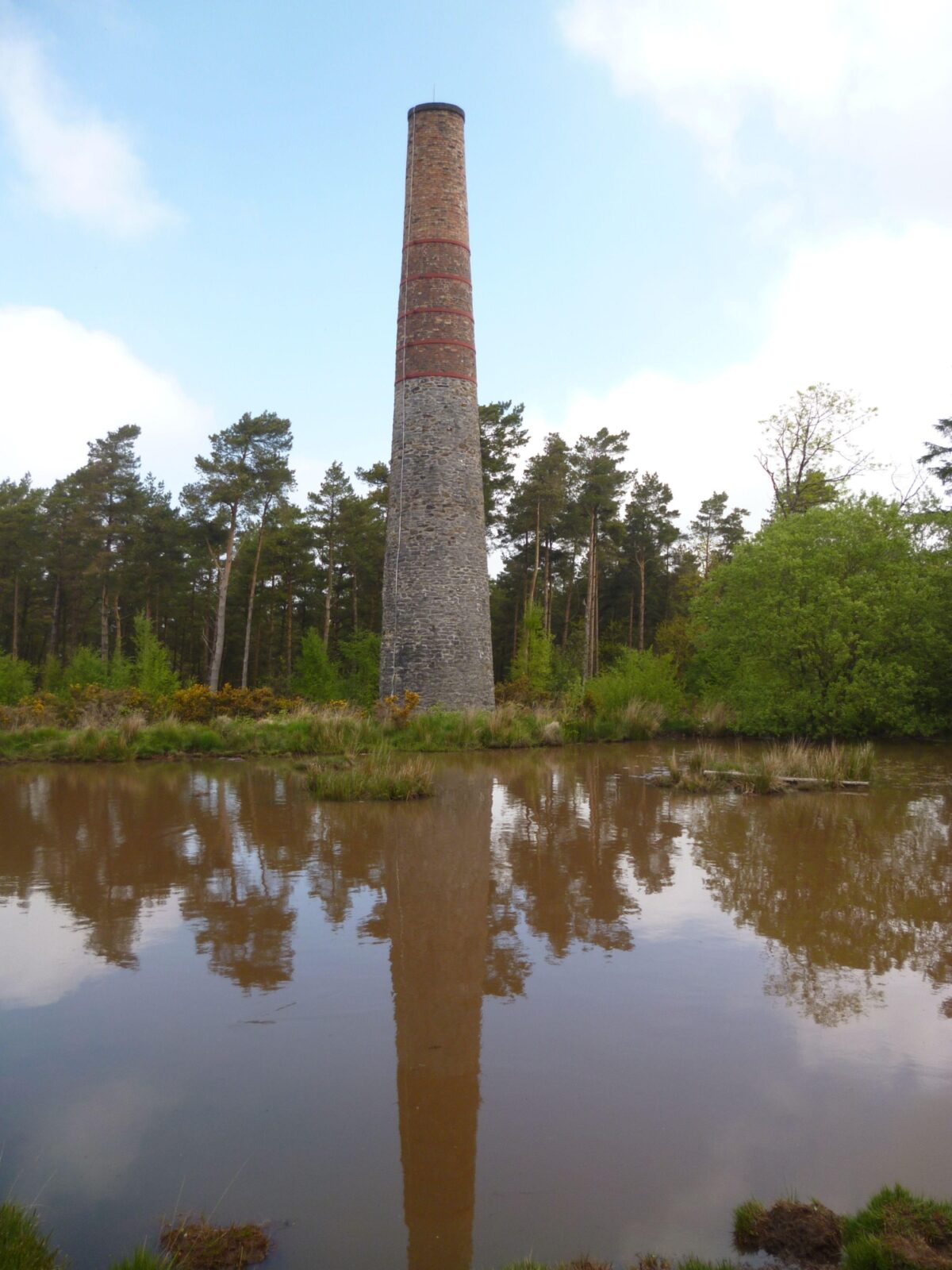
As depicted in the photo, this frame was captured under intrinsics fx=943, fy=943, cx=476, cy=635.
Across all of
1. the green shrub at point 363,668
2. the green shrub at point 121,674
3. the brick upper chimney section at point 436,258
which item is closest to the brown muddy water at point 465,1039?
the brick upper chimney section at point 436,258

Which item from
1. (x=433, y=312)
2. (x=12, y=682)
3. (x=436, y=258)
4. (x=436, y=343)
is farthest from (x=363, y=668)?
(x=436, y=258)

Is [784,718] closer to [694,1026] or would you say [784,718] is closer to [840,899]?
[840,899]

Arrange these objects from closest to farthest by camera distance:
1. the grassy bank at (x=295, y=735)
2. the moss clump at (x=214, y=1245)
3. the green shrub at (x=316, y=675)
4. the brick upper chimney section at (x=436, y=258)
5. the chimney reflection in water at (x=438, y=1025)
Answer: the moss clump at (x=214, y=1245)
the chimney reflection in water at (x=438, y=1025)
the grassy bank at (x=295, y=735)
the brick upper chimney section at (x=436, y=258)
the green shrub at (x=316, y=675)

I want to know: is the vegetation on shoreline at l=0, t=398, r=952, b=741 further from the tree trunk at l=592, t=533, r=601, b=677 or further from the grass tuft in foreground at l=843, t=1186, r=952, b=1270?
the grass tuft in foreground at l=843, t=1186, r=952, b=1270

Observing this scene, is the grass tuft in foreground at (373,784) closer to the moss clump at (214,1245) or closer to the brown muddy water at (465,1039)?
the brown muddy water at (465,1039)

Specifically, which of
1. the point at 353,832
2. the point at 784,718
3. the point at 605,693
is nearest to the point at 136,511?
the point at 605,693

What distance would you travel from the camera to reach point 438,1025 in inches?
172

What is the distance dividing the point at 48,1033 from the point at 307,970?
133 cm

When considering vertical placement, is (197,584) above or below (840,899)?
above

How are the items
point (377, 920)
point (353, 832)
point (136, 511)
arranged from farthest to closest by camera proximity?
point (136, 511) → point (353, 832) → point (377, 920)

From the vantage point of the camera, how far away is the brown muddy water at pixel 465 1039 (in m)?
3.03

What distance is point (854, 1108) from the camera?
139 inches

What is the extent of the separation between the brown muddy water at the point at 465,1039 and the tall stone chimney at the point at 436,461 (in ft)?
39.9

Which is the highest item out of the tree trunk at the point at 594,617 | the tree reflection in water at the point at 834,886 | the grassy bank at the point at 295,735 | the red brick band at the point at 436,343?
the red brick band at the point at 436,343
